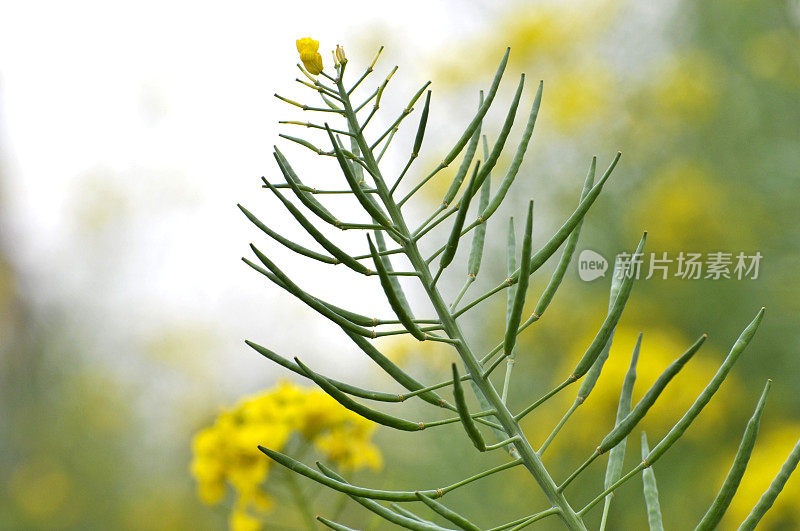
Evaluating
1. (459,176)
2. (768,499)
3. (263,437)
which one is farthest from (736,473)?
(263,437)

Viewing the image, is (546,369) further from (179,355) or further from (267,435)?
(179,355)

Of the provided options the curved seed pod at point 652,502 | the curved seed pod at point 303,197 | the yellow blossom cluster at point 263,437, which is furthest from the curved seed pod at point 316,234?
the yellow blossom cluster at point 263,437

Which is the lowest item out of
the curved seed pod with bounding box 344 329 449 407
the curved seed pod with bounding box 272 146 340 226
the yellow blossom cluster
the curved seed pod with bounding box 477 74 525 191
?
the curved seed pod with bounding box 344 329 449 407

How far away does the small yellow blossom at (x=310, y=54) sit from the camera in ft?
0.70

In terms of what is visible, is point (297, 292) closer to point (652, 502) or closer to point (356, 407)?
point (356, 407)

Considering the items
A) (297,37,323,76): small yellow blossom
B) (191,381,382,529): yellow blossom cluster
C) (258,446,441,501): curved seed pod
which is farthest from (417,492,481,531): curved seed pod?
(191,381,382,529): yellow blossom cluster

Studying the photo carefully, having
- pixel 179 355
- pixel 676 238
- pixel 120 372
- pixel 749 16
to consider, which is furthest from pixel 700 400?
pixel 120 372

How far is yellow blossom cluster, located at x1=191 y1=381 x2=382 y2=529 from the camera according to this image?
2.11 feet

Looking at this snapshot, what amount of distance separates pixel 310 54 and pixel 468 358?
0.11 metres

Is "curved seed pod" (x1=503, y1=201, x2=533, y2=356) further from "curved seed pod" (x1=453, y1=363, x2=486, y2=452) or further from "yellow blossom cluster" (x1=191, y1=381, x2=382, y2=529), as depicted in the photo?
"yellow blossom cluster" (x1=191, y1=381, x2=382, y2=529)

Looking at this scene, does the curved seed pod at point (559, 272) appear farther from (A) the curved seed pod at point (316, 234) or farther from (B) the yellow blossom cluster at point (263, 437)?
(B) the yellow blossom cluster at point (263, 437)

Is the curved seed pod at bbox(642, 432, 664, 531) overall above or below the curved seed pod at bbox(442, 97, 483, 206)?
below

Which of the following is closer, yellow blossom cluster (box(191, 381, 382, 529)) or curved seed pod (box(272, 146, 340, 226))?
curved seed pod (box(272, 146, 340, 226))

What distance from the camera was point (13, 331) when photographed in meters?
2.37
